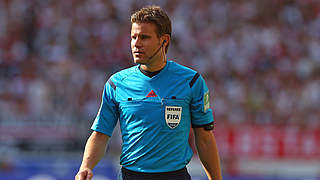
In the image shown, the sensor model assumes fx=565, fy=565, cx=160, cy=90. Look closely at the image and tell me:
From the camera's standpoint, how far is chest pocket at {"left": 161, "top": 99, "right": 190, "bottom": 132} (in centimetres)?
352

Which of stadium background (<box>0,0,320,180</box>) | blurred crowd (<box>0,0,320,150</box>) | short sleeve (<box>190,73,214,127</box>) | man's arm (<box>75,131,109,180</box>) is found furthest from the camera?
blurred crowd (<box>0,0,320,150</box>)

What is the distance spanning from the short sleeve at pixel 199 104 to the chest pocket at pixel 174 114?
0.06 m

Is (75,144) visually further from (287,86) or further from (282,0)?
(282,0)

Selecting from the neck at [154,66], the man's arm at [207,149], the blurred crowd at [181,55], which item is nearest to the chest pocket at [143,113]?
the neck at [154,66]

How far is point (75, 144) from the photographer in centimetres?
1155

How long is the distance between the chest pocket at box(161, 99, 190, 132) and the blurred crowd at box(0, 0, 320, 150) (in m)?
8.12

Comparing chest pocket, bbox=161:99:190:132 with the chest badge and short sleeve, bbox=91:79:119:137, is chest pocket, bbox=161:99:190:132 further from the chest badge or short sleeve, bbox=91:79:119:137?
short sleeve, bbox=91:79:119:137

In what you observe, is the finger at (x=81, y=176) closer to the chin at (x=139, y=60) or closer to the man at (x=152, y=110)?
the man at (x=152, y=110)

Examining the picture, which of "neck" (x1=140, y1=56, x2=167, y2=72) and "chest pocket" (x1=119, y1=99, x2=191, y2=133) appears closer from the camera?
"chest pocket" (x1=119, y1=99, x2=191, y2=133)

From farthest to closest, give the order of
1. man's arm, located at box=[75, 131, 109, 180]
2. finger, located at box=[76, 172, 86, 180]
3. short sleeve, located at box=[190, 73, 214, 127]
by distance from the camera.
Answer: short sleeve, located at box=[190, 73, 214, 127] < man's arm, located at box=[75, 131, 109, 180] < finger, located at box=[76, 172, 86, 180]

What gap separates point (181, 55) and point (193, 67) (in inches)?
20.1

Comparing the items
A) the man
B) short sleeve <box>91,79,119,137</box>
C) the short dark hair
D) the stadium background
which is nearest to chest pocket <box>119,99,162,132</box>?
the man

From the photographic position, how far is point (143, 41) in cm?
353

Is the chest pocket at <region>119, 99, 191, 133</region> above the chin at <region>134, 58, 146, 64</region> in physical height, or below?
below
